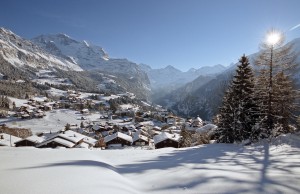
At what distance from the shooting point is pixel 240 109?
75.7ft

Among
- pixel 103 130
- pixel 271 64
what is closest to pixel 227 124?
pixel 271 64

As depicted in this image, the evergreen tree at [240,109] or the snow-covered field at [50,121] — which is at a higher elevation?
the evergreen tree at [240,109]

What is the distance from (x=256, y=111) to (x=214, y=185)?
1897 cm

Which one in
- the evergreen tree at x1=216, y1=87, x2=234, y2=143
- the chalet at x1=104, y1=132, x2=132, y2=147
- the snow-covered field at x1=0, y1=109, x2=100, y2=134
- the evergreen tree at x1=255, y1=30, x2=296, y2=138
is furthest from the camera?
the snow-covered field at x1=0, y1=109, x2=100, y2=134

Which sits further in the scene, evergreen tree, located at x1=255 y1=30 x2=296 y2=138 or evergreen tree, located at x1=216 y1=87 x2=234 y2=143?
evergreen tree, located at x1=216 y1=87 x2=234 y2=143

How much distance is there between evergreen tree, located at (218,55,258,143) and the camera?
22797mm

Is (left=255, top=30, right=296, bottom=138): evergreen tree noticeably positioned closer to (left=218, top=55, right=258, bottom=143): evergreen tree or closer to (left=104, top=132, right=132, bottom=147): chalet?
(left=218, top=55, right=258, bottom=143): evergreen tree

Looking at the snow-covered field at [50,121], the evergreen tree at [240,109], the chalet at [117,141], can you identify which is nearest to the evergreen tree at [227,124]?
the evergreen tree at [240,109]

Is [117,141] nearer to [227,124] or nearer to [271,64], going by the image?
[227,124]

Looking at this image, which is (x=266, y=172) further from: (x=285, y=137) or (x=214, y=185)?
(x=285, y=137)

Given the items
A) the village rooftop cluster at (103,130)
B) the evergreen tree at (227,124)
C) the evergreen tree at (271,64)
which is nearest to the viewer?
the evergreen tree at (271,64)

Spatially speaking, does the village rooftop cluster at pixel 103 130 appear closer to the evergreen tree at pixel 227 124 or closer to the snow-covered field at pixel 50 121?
the snow-covered field at pixel 50 121

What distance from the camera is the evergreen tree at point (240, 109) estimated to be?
22.8 metres

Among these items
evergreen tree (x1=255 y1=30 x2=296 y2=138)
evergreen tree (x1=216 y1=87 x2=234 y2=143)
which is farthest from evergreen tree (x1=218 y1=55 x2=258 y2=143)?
evergreen tree (x1=255 y1=30 x2=296 y2=138)
